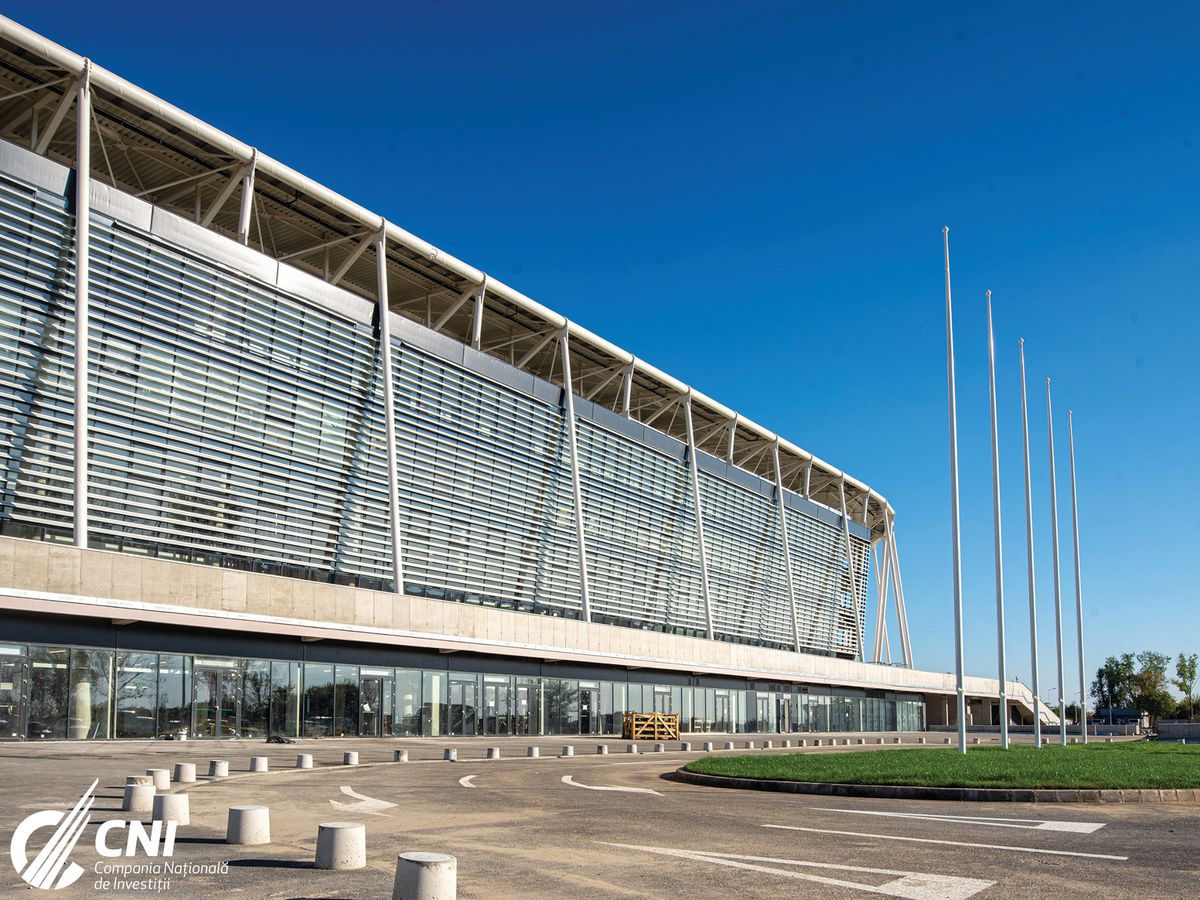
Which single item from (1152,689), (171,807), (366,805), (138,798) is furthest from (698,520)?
(1152,689)

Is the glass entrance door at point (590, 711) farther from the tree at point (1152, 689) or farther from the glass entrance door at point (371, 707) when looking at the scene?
the tree at point (1152, 689)

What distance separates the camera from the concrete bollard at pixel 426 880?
724cm

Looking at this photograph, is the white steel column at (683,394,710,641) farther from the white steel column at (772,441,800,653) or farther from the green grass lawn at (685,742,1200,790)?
the green grass lawn at (685,742,1200,790)

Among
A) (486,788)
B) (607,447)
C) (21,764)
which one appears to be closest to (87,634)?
(21,764)

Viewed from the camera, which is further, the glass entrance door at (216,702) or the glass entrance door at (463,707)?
the glass entrance door at (463,707)

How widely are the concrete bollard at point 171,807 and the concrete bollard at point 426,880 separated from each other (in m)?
4.81

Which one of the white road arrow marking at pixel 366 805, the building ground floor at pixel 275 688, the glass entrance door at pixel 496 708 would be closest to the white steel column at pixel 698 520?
the building ground floor at pixel 275 688

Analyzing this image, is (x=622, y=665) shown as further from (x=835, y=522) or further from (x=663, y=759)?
(x=835, y=522)

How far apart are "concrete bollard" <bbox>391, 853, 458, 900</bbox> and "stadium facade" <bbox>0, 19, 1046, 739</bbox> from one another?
836 inches

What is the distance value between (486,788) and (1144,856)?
10.5m

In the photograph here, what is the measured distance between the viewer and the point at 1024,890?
845 centimetres

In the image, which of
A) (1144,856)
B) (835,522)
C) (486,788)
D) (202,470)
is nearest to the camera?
(1144,856)

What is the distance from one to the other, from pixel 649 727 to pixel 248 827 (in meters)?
35.8

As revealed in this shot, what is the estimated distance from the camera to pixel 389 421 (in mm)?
38094
